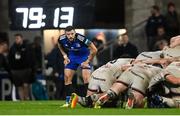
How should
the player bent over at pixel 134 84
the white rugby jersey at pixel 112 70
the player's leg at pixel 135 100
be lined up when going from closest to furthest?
the player's leg at pixel 135 100 → the player bent over at pixel 134 84 → the white rugby jersey at pixel 112 70

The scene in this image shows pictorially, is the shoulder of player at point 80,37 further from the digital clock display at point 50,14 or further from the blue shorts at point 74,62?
the blue shorts at point 74,62

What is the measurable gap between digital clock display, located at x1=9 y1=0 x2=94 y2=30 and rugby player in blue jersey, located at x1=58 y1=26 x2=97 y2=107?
11.8 inches

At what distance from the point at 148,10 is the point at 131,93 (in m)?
11.1

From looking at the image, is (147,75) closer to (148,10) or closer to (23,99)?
(23,99)

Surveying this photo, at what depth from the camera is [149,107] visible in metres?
16.2

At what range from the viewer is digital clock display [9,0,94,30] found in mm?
18719

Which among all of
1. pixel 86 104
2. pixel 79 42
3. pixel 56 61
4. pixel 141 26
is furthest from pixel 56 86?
pixel 86 104

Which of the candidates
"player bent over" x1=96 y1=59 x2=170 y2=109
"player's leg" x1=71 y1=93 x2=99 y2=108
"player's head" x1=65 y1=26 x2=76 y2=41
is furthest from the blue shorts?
"player bent over" x1=96 y1=59 x2=170 y2=109

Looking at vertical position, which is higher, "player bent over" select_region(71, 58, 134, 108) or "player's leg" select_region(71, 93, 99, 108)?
"player bent over" select_region(71, 58, 134, 108)

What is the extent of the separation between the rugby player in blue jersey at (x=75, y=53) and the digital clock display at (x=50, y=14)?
0.30m

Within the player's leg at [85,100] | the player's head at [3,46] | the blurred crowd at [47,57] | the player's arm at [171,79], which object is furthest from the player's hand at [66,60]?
the player's head at [3,46]

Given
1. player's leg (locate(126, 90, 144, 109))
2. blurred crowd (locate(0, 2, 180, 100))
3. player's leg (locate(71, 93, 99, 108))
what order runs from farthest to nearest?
blurred crowd (locate(0, 2, 180, 100)) → player's leg (locate(71, 93, 99, 108)) → player's leg (locate(126, 90, 144, 109))

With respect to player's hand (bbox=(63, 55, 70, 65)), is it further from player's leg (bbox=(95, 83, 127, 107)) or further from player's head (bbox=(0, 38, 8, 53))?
player's head (bbox=(0, 38, 8, 53))

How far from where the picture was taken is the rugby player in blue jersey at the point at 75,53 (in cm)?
1875
